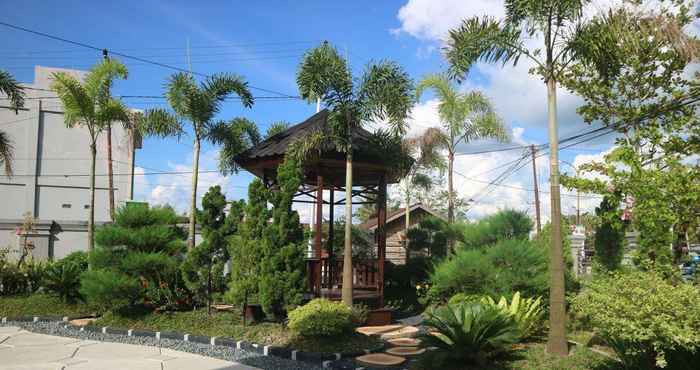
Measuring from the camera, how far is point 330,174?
1321cm

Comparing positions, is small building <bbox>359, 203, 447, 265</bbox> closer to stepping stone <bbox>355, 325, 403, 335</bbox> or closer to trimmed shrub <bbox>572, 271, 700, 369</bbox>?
stepping stone <bbox>355, 325, 403, 335</bbox>

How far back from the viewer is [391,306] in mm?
13328

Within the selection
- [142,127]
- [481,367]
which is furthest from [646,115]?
[142,127]

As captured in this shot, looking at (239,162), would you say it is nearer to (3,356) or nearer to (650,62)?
(3,356)

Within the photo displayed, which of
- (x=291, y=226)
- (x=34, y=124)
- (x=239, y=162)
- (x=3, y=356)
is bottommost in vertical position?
(x=3, y=356)

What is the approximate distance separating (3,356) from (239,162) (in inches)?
217

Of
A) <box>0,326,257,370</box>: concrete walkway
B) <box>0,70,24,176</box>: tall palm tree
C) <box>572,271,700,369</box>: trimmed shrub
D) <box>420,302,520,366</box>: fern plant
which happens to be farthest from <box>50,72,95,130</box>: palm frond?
<box>572,271,700,369</box>: trimmed shrub

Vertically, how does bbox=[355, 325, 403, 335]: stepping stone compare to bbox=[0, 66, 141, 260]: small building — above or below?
below

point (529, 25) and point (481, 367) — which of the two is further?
point (529, 25)

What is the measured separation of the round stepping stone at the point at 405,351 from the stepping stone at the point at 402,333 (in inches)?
34.2

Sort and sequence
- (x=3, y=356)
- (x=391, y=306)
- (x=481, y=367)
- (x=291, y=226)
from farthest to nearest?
(x=391, y=306) → (x=291, y=226) → (x=3, y=356) → (x=481, y=367)

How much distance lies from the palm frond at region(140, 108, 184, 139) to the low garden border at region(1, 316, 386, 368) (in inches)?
181

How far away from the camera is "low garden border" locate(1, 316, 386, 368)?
7.54 m

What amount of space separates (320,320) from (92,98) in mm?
8579
